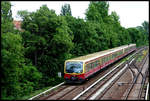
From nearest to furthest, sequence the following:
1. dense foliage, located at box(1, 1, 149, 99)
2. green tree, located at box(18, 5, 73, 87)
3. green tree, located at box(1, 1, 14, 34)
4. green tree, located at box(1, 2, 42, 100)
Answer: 1. green tree, located at box(1, 2, 42, 100)
2. dense foliage, located at box(1, 1, 149, 99)
3. green tree, located at box(1, 1, 14, 34)
4. green tree, located at box(18, 5, 73, 87)

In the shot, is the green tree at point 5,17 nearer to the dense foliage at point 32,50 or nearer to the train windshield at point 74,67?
the dense foliage at point 32,50

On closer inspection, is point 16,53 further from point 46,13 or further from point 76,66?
point 46,13

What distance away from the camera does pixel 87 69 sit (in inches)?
928

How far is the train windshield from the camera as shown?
22469mm

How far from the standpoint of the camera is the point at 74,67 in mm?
22656

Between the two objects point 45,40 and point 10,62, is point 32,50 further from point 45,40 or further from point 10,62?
point 10,62

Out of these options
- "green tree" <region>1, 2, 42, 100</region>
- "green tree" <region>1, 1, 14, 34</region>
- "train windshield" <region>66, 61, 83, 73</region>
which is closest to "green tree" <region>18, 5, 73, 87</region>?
"train windshield" <region>66, 61, 83, 73</region>

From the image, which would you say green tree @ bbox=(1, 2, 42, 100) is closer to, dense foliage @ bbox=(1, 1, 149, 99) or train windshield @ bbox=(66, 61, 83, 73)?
dense foliage @ bbox=(1, 1, 149, 99)

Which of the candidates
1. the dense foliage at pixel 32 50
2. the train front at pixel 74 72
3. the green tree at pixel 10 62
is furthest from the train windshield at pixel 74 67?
the green tree at pixel 10 62

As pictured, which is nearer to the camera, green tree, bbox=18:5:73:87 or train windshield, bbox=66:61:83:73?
train windshield, bbox=66:61:83:73

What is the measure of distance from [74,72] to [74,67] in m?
0.50

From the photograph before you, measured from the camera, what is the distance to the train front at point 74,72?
22.4 m

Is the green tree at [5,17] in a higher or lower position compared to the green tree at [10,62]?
higher

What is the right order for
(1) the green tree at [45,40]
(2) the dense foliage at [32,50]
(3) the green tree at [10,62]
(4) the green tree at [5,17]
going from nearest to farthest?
(3) the green tree at [10,62] < (2) the dense foliage at [32,50] < (4) the green tree at [5,17] < (1) the green tree at [45,40]
